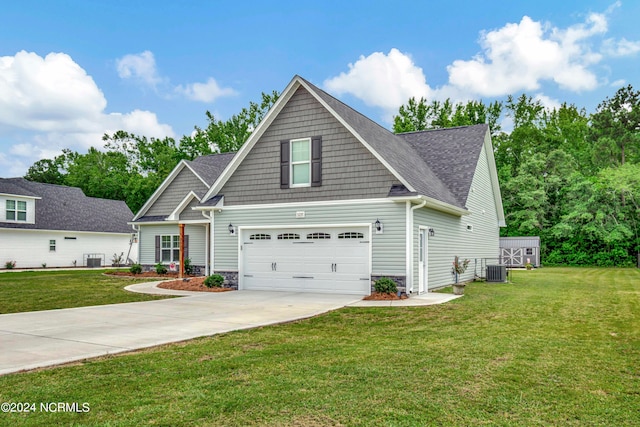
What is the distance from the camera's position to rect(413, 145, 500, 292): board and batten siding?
604 inches

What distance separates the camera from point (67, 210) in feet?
109

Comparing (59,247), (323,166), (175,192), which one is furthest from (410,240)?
(59,247)

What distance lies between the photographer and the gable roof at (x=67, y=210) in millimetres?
30000

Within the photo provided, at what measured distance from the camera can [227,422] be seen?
13.2ft

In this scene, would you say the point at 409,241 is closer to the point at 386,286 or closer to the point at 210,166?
the point at 386,286

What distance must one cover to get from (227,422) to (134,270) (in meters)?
21.0

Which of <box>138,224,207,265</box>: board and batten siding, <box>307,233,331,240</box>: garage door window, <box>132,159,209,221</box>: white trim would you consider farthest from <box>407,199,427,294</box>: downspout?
<box>132,159,209,221</box>: white trim

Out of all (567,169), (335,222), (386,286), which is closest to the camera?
(386,286)

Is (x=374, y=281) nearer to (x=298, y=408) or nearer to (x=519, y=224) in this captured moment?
(x=298, y=408)

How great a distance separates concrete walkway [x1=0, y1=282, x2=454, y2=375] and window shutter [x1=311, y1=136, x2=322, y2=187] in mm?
3585

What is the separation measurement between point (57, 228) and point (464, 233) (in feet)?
83.1

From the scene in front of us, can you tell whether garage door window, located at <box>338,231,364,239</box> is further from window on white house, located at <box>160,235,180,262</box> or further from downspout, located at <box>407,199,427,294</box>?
window on white house, located at <box>160,235,180,262</box>

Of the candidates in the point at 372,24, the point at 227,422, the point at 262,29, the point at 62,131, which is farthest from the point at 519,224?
the point at 62,131

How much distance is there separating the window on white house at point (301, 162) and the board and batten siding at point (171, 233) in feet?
26.4
